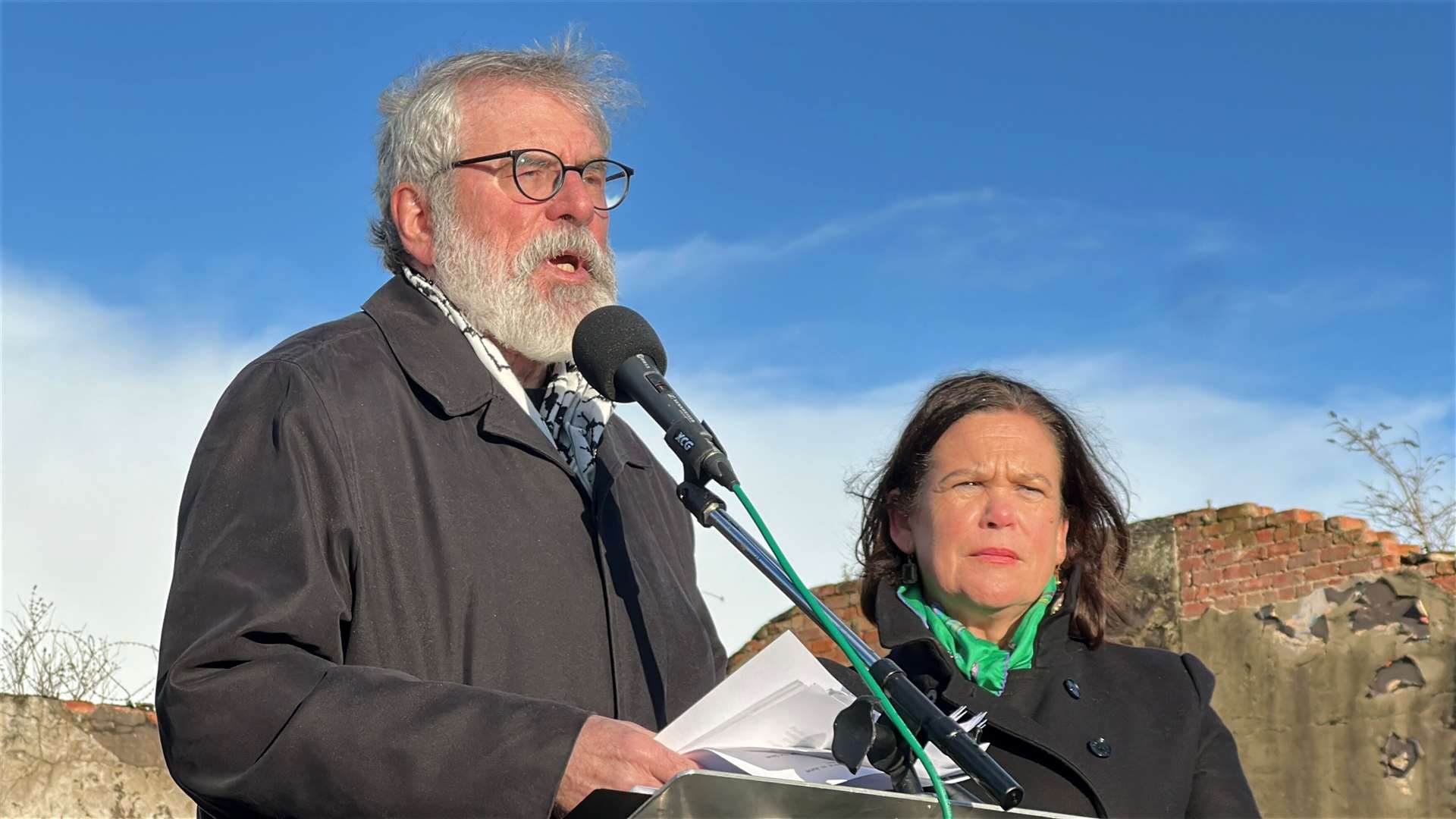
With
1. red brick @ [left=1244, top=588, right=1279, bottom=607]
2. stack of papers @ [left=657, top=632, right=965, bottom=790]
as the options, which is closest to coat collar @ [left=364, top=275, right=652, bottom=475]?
stack of papers @ [left=657, top=632, right=965, bottom=790]

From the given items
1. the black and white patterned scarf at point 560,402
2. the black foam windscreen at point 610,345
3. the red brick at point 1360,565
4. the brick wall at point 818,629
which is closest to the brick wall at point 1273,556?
the red brick at point 1360,565

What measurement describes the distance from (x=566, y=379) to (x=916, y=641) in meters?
0.98

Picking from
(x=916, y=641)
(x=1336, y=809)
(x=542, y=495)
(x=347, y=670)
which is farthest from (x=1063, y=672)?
(x=1336, y=809)

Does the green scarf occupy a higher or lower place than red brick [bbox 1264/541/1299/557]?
lower

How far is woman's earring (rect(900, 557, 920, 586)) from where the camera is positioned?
3764mm

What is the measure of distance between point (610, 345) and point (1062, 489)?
171 centimetres

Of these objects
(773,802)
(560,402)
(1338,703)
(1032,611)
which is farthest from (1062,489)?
(1338,703)

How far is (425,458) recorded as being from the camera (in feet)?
9.64

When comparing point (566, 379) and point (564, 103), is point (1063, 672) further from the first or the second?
point (564, 103)

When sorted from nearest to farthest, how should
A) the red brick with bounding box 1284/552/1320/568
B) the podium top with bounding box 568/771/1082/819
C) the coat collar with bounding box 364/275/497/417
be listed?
1. the podium top with bounding box 568/771/1082/819
2. the coat collar with bounding box 364/275/497/417
3. the red brick with bounding box 1284/552/1320/568

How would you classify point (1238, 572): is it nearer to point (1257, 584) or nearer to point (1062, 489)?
point (1257, 584)

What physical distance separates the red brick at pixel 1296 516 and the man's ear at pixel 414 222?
8097 mm

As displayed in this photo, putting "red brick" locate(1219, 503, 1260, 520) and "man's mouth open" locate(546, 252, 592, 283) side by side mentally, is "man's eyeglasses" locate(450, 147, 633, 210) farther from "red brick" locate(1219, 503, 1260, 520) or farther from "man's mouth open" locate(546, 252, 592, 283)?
"red brick" locate(1219, 503, 1260, 520)

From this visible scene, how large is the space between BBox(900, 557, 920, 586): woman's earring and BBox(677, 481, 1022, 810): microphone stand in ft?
4.54
